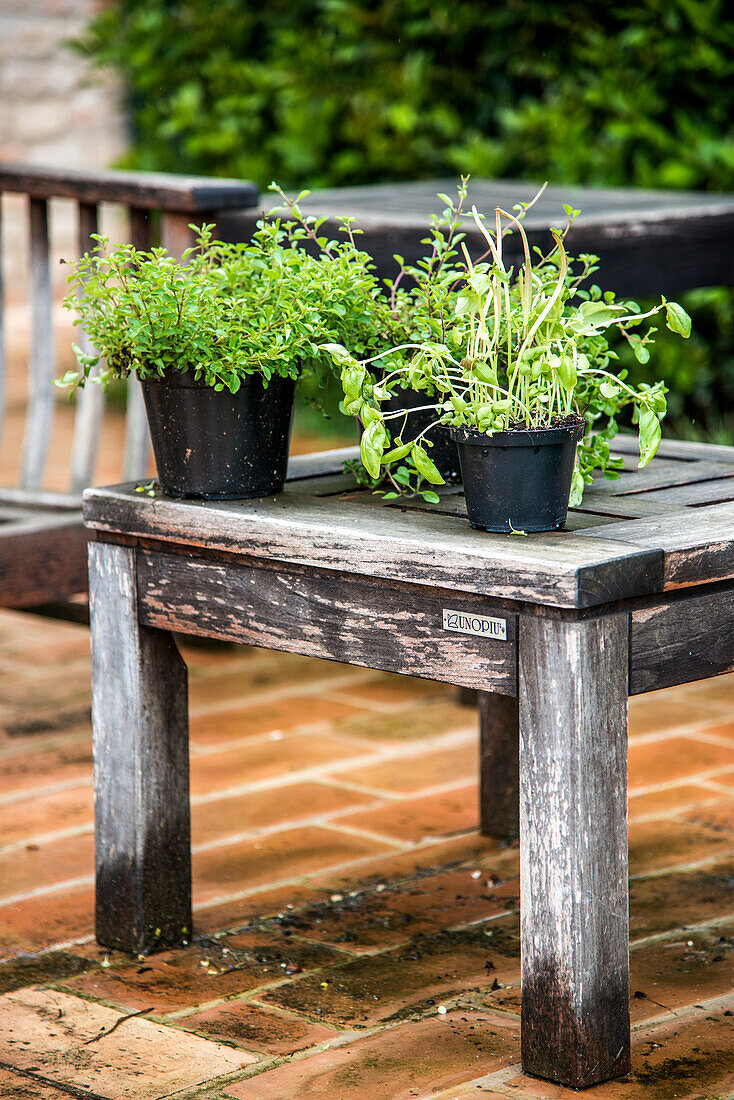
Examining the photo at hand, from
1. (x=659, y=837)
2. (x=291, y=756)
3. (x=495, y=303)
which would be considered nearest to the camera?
(x=495, y=303)

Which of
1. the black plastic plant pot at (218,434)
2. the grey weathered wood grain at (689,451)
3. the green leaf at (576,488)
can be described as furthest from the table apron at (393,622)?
the grey weathered wood grain at (689,451)

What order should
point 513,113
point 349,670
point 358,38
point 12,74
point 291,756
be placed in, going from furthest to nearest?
point 12,74, point 358,38, point 513,113, point 349,670, point 291,756

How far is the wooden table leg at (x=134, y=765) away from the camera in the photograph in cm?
227

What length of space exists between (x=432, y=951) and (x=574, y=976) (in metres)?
0.55

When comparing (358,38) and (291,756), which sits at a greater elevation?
(358,38)

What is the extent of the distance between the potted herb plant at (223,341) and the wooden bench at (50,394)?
0.79 m

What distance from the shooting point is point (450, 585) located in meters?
1.87

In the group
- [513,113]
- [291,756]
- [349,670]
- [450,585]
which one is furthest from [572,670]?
[513,113]

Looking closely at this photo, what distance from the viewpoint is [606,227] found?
311 cm

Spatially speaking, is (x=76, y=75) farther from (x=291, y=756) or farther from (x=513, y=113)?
(x=291, y=756)

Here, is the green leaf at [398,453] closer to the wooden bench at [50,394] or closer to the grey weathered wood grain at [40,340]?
the wooden bench at [50,394]

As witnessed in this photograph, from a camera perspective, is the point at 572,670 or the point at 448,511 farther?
the point at 448,511

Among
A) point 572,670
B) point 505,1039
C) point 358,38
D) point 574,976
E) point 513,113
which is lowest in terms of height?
point 505,1039

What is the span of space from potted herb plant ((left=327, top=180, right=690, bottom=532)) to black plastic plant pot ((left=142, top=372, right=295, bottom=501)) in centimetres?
13
